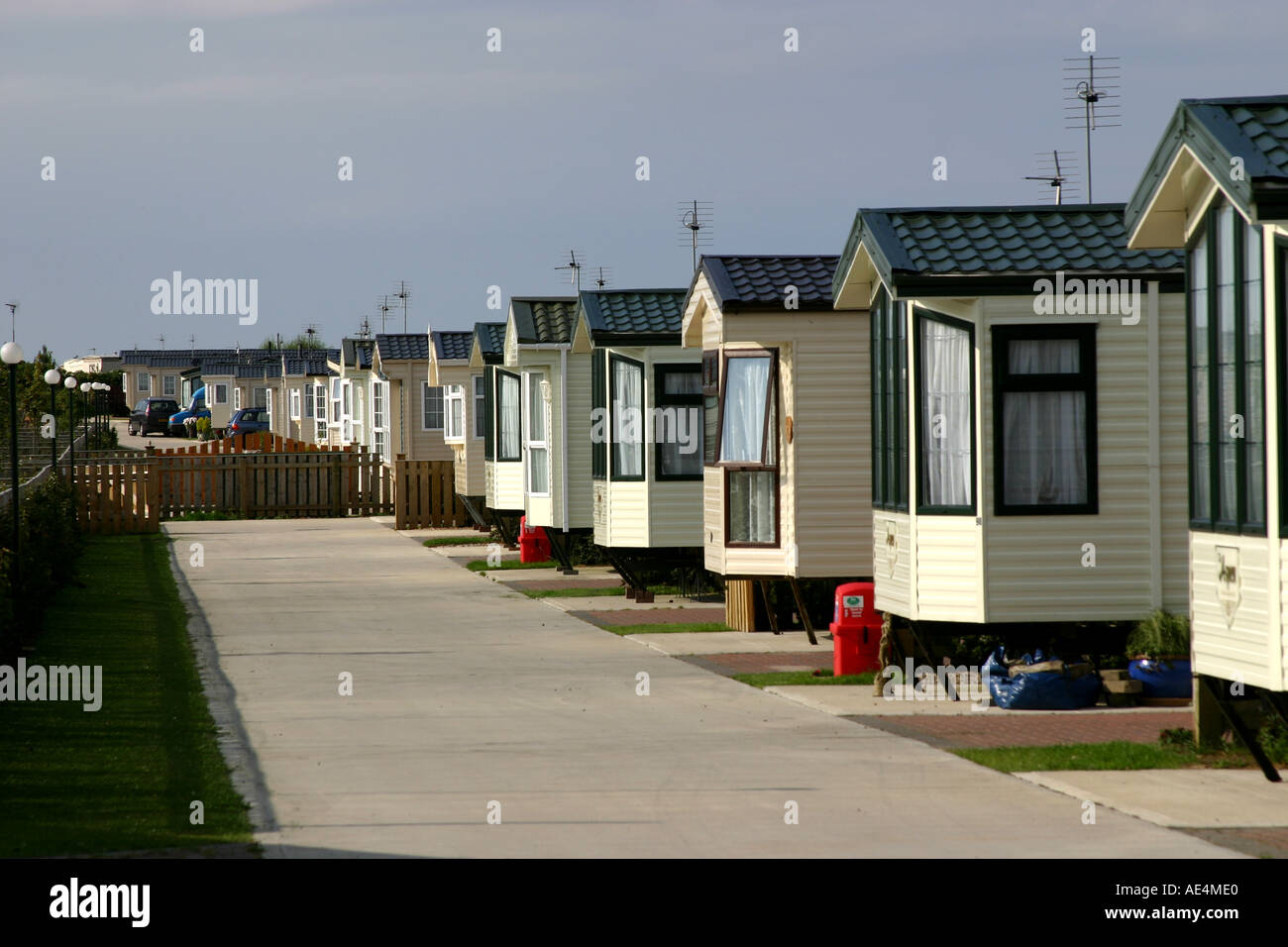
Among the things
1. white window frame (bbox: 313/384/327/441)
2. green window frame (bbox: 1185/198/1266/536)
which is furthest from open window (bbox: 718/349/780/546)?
white window frame (bbox: 313/384/327/441)

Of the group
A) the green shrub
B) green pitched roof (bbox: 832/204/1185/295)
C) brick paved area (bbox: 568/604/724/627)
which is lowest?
brick paved area (bbox: 568/604/724/627)

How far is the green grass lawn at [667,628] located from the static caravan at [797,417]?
3.77 ft

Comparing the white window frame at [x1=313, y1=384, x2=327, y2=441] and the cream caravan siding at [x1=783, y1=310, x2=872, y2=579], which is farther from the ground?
the white window frame at [x1=313, y1=384, x2=327, y2=441]

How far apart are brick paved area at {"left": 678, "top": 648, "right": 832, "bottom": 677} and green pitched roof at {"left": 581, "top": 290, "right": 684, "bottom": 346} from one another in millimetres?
5674

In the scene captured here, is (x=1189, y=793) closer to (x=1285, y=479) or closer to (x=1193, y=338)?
(x=1285, y=479)

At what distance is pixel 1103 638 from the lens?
44.1 ft

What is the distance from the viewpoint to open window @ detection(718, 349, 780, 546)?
1723 cm

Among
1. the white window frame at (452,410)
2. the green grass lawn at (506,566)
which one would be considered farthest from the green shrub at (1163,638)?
the white window frame at (452,410)

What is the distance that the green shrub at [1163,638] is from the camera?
41.8ft

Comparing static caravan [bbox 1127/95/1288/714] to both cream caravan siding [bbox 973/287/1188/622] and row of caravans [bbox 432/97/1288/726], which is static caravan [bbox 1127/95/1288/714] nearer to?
row of caravans [bbox 432/97/1288/726]

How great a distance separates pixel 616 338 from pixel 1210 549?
1196 centimetres

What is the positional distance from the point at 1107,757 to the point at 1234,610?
55.6 inches

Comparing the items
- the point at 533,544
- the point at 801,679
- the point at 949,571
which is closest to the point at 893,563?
the point at 949,571
